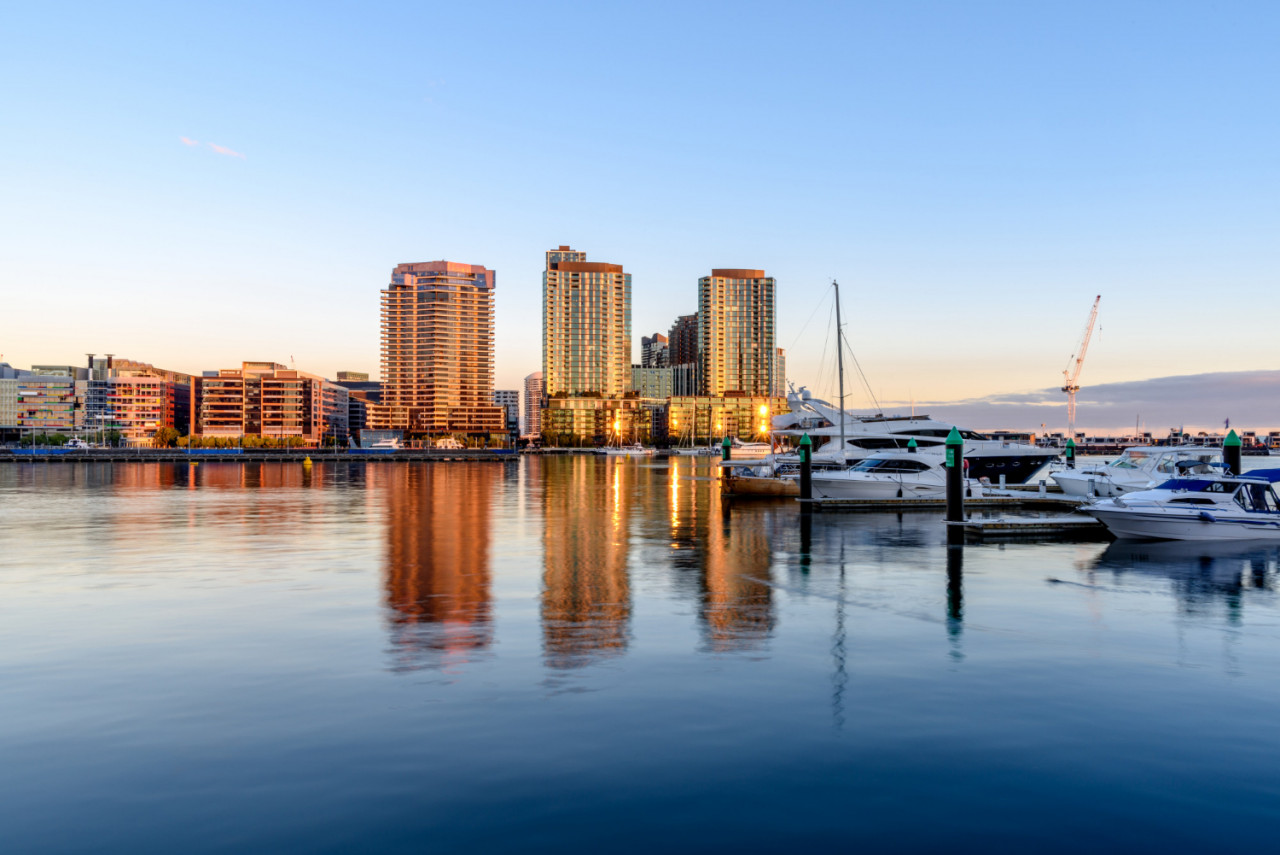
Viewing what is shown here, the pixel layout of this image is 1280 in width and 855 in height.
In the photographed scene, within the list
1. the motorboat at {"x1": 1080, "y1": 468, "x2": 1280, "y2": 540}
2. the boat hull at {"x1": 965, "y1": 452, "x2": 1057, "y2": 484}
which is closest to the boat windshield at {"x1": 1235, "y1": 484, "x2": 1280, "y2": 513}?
the motorboat at {"x1": 1080, "y1": 468, "x2": 1280, "y2": 540}

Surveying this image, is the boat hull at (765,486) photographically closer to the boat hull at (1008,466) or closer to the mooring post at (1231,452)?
the boat hull at (1008,466)

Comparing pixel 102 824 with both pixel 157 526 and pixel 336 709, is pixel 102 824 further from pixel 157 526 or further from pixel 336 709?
pixel 157 526

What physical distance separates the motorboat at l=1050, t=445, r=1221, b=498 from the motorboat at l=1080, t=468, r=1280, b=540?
46.4 feet

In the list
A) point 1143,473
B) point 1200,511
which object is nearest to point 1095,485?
point 1143,473

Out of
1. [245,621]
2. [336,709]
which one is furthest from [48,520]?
[336,709]

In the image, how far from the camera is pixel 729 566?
27.8m

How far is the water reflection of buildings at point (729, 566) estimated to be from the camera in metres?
17.9

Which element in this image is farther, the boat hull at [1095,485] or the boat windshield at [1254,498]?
the boat hull at [1095,485]

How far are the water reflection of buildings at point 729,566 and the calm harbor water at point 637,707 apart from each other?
21 centimetres

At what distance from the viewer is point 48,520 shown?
45.2m

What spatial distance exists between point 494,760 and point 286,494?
67013 mm

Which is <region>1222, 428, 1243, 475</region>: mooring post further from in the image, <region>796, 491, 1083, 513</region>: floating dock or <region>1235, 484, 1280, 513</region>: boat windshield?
<region>1235, 484, 1280, 513</region>: boat windshield

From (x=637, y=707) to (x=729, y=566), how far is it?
51.4 feet

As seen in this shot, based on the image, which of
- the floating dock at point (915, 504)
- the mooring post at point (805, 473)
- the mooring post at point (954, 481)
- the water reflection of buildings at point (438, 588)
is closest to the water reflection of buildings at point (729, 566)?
the mooring post at point (805, 473)
